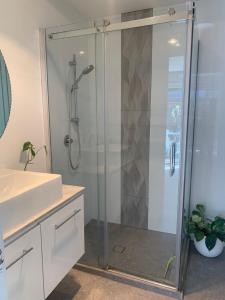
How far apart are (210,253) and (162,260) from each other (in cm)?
48

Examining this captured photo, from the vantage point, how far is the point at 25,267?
4.24 ft

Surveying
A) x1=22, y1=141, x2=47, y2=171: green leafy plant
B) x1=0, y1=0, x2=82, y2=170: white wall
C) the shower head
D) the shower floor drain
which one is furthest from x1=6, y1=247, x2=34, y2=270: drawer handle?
the shower head

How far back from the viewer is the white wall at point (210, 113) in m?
2.24

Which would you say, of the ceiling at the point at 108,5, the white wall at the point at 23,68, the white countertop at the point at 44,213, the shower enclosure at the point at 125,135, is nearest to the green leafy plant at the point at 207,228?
the shower enclosure at the point at 125,135

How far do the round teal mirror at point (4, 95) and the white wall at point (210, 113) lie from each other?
1697 mm

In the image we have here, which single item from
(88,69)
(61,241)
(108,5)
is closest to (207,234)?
(61,241)

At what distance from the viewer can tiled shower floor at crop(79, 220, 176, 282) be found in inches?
84.0

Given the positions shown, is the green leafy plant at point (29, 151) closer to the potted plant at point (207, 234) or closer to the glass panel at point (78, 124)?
the glass panel at point (78, 124)

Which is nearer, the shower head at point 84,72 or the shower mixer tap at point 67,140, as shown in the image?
the shower head at point 84,72

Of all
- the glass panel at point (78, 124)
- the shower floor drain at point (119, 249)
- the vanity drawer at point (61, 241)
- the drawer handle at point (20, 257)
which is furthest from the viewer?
the shower floor drain at point (119, 249)

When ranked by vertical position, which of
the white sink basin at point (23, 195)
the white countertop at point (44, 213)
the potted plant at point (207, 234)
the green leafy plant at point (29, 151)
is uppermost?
the green leafy plant at point (29, 151)

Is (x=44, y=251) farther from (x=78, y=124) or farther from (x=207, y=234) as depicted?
(x=207, y=234)

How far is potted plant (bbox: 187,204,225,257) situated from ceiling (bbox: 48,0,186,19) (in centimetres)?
205

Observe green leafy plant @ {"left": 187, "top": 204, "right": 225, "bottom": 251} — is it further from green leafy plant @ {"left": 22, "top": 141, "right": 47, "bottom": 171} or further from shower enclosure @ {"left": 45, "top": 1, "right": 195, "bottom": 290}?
green leafy plant @ {"left": 22, "top": 141, "right": 47, "bottom": 171}
